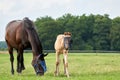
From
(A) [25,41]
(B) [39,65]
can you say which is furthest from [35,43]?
(B) [39,65]

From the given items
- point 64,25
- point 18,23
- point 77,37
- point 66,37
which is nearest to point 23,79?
point 66,37

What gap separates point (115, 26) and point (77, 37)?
12.0 metres

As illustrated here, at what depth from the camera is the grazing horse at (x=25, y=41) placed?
16.7 meters

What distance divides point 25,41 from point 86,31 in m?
103

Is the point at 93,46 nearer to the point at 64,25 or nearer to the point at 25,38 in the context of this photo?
the point at 64,25

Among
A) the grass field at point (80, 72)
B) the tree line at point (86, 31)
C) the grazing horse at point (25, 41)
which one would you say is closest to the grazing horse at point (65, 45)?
the grass field at point (80, 72)

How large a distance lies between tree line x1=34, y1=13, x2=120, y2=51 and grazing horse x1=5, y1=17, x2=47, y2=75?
81.1 metres

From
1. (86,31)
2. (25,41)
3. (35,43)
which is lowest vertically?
(35,43)

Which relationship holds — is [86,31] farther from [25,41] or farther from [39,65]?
[39,65]

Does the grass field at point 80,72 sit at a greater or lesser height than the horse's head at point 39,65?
lesser

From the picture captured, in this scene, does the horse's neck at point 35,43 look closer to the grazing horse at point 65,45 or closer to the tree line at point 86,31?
the grazing horse at point 65,45

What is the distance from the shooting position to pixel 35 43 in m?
17.2

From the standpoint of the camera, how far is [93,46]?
110125 millimetres

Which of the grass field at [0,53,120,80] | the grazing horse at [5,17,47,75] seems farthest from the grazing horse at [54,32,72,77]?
the grazing horse at [5,17,47,75]
